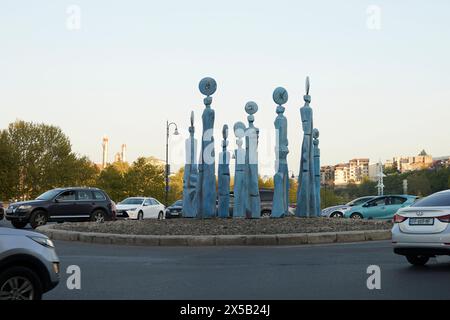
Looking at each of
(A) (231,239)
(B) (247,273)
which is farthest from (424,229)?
(A) (231,239)

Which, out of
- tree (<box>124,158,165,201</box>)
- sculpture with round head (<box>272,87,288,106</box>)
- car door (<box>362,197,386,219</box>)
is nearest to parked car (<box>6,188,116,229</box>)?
sculpture with round head (<box>272,87,288,106</box>)

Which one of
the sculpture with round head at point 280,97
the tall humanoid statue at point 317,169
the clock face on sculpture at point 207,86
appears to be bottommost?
the tall humanoid statue at point 317,169

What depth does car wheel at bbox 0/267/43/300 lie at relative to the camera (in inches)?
234

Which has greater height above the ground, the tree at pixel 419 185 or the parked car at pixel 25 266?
the tree at pixel 419 185

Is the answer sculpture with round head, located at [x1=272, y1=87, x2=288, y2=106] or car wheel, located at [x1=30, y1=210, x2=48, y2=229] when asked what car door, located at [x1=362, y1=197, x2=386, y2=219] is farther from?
car wheel, located at [x1=30, y1=210, x2=48, y2=229]

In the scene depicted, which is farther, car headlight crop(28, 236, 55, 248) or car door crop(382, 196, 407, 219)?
car door crop(382, 196, 407, 219)

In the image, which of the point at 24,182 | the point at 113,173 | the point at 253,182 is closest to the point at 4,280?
the point at 253,182

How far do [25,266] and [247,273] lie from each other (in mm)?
4561

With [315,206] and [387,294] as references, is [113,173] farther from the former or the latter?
[387,294]

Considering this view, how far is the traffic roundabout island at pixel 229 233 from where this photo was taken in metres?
15.6

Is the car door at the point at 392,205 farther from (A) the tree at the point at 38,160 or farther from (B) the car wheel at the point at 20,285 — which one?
(A) the tree at the point at 38,160

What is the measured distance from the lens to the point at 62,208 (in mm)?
23672

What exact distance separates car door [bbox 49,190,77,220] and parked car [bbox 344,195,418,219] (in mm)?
14019

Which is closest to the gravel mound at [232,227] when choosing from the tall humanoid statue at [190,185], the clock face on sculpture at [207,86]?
the tall humanoid statue at [190,185]
